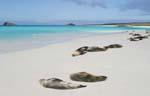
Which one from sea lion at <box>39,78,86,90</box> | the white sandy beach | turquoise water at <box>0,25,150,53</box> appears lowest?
turquoise water at <box>0,25,150,53</box>

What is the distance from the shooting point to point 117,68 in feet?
20.7

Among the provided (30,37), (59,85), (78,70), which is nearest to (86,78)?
(59,85)

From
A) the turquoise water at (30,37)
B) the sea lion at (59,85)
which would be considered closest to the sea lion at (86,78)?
the sea lion at (59,85)

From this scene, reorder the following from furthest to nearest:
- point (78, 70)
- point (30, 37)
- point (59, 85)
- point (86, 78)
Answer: point (30, 37), point (78, 70), point (86, 78), point (59, 85)

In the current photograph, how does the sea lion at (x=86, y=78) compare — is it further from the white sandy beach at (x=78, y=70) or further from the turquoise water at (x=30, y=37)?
the turquoise water at (x=30, y=37)

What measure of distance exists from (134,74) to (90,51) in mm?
4067

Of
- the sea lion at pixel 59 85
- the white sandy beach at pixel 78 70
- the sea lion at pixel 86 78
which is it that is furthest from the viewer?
the sea lion at pixel 86 78

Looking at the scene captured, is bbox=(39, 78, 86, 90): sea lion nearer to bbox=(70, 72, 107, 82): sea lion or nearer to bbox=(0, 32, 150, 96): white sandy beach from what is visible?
bbox=(0, 32, 150, 96): white sandy beach

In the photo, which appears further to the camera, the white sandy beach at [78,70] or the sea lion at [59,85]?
the sea lion at [59,85]

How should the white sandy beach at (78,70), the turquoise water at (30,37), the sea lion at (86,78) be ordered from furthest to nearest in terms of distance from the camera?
1. the turquoise water at (30,37)
2. the sea lion at (86,78)
3. the white sandy beach at (78,70)

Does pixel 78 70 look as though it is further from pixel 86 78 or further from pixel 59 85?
pixel 59 85

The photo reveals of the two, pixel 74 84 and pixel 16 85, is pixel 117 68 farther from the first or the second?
pixel 16 85

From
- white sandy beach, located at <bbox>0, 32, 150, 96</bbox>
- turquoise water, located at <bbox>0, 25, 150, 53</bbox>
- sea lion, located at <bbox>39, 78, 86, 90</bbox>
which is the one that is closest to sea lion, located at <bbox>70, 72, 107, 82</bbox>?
Result: white sandy beach, located at <bbox>0, 32, 150, 96</bbox>

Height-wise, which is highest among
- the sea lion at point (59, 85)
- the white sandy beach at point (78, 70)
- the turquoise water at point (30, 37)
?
the sea lion at point (59, 85)
